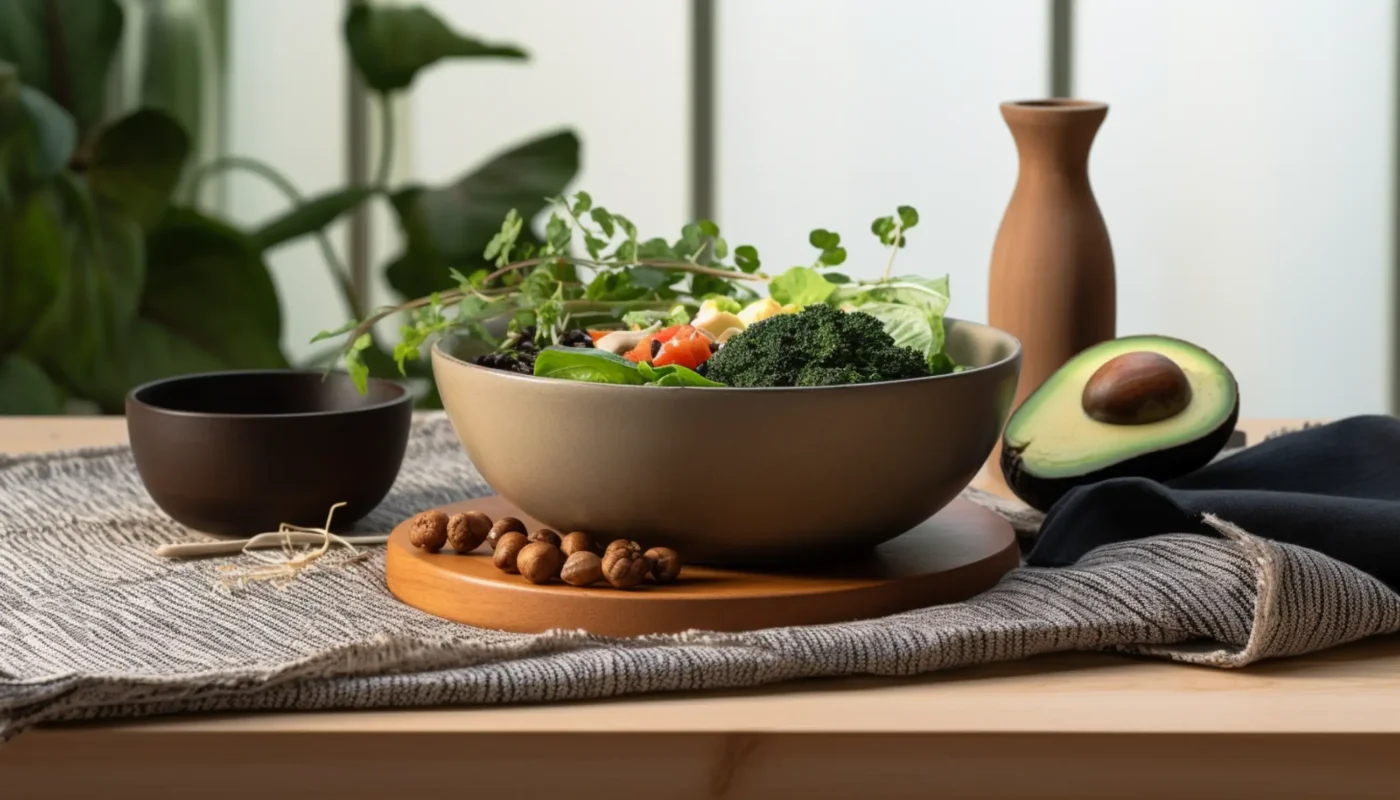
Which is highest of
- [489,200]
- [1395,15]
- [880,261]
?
[1395,15]

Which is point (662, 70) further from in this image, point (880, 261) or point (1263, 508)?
point (1263, 508)

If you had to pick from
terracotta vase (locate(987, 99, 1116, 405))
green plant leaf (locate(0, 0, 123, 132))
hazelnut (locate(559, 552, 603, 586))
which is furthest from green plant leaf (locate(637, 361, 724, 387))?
green plant leaf (locate(0, 0, 123, 132))

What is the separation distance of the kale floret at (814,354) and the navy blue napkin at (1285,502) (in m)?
0.16

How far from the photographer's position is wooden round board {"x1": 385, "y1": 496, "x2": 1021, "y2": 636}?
87 centimetres

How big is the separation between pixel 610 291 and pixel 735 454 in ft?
1.07

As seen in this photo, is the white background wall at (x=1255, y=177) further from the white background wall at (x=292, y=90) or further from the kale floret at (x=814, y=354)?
the kale floret at (x=814, y=354)

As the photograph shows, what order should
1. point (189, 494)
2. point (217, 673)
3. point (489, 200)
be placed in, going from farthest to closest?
point (489, 200) → point (189, 494) → point (217, 673)

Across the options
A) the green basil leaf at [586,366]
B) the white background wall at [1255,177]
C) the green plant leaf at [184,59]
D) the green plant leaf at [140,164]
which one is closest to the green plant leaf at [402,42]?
the green plant leaf at [140,164]

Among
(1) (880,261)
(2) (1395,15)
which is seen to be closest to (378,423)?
(1) (880,261)

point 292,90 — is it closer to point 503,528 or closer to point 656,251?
point 656,251

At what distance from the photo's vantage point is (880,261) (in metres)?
3.82

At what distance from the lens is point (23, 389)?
2471 millimetres

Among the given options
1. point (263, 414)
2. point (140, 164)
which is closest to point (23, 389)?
point (140, 164)

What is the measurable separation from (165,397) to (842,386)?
0.53 meters
